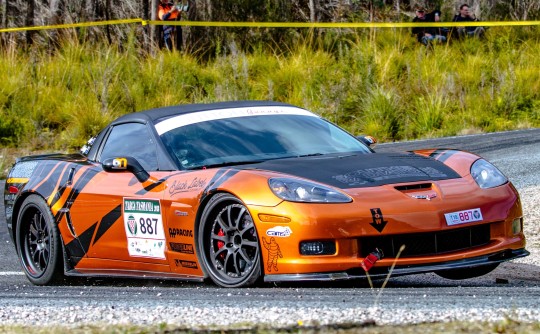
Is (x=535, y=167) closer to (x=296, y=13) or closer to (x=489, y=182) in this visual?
(x=489, y=182)

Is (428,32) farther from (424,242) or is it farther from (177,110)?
(424,242)

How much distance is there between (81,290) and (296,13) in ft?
60.3

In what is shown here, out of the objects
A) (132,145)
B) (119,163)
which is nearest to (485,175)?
(119,163)

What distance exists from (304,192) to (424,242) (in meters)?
0.74

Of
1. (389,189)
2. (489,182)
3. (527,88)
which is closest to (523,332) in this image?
(389,189)

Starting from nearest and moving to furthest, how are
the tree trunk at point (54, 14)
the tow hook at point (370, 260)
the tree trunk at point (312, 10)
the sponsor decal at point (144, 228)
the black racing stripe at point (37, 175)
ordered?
the tow hook at point (370, 260), the sponsor decal at point (144, 228), the black racing stripe at point (37, 175), the tree trunk at point (54, 14), the tree trunk at point (312, 10)

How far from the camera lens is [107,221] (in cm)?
693

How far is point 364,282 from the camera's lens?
21.2 feet

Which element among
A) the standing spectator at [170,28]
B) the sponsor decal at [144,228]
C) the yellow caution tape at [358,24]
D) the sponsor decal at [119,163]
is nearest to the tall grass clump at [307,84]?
the yellow caution tape at [358,24]

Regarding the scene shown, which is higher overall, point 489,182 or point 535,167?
point 489,182

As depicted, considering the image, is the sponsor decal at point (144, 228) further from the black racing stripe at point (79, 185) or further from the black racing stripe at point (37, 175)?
the black racing stripe at point (37, 175)

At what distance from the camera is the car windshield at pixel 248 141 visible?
21.7ft

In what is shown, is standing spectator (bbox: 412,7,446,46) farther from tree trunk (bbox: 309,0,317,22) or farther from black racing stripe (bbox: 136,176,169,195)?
black racing stripe (bbox: 136,176,169,195)

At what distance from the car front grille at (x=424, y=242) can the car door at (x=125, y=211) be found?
4.87ft
